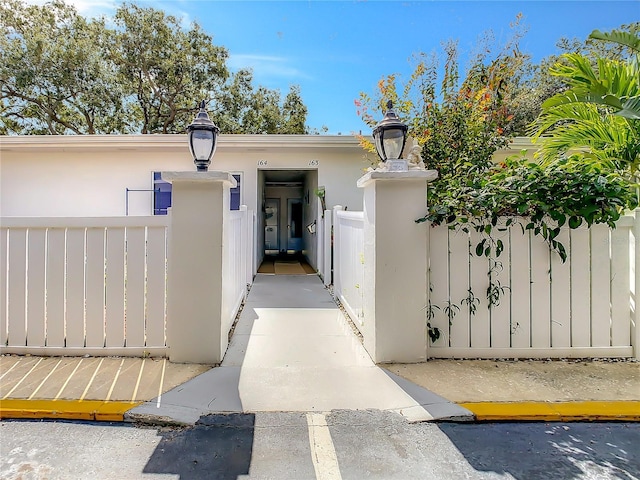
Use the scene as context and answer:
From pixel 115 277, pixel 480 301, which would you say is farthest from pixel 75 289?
pixel 480 301

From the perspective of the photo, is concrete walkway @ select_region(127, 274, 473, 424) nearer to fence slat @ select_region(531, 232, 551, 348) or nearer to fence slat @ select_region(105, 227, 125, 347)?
fence slat @ select_region(105, 227, 125, 347)

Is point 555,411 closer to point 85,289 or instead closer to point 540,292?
point 540,292

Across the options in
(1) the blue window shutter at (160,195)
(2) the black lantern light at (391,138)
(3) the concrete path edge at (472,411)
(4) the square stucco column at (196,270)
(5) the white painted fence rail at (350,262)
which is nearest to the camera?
(3) the concrete path edge at (472,411)

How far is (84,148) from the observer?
8320 mm

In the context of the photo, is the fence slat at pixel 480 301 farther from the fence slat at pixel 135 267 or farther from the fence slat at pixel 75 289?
the fence slat at pixel 75 289

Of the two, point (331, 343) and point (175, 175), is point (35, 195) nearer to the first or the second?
point (175, 175)

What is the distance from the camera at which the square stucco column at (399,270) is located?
10.7 ft

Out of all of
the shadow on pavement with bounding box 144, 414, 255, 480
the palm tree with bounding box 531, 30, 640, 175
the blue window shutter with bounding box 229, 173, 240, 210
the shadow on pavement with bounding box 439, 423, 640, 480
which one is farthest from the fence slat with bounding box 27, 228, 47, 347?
the blue window shutter with bounding box 229, 173, 240, 210

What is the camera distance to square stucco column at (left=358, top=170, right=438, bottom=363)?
10.7 ft

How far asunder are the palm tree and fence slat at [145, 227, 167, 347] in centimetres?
425

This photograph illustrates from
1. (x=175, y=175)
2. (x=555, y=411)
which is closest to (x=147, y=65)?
(x=175, y=175)

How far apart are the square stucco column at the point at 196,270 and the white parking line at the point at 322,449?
127 cm

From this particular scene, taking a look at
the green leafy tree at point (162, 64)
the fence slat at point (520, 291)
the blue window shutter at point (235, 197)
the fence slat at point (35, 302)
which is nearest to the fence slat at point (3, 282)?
the fence slat at point (35, 302)

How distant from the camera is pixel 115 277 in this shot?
324cm
